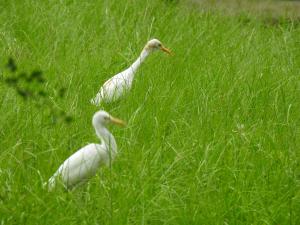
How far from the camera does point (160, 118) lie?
4.91 metres

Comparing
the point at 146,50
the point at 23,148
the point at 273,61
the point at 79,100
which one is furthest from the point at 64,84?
the point at 273,61

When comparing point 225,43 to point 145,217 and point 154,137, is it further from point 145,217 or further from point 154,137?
point 145,217

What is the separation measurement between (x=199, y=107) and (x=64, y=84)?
913mm

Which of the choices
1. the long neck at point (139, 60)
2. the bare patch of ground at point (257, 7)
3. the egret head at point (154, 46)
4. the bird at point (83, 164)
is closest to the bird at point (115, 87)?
the long neck at point (139, 60)

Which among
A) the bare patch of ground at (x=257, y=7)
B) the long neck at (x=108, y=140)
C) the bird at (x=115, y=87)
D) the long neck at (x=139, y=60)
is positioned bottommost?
the bare patch of ground at (x=257, y=7)

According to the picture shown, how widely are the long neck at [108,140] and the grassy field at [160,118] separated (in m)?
0.10

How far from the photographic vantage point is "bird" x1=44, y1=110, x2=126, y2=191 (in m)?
3.77

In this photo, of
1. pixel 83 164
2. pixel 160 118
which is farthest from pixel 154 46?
pixel 83 164

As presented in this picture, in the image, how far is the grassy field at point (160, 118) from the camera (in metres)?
3.72

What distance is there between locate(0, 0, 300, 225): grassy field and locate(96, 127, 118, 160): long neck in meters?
0.10

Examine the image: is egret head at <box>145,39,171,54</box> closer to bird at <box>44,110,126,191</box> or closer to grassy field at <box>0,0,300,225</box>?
grassy field at <box>0,0,300,225</box>

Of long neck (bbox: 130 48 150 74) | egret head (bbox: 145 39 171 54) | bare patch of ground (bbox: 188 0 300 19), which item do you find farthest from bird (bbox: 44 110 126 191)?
bare patch of ground (bbox: 188 0 300 19)

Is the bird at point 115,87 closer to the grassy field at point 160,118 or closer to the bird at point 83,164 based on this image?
the grassy field at point 160,118

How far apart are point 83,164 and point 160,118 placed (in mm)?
1156
